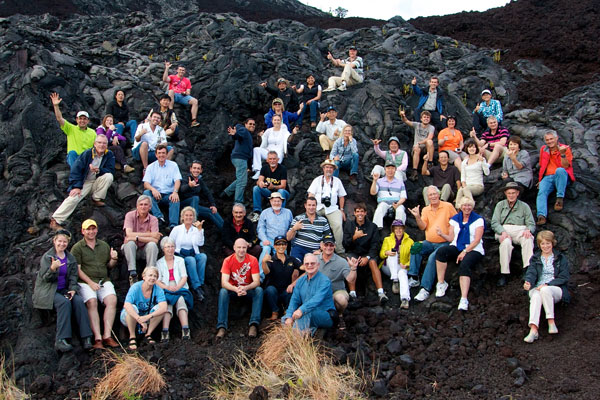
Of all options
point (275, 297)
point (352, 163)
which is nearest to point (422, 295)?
point (275, 297)

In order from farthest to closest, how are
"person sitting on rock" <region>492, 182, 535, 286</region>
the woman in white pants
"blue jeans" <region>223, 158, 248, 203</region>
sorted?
"blue jeans" <region>223, 158, 248, 203</region> → "person sitting on rock" <region>492, 182, 535, 286</region> → the woman in white pants

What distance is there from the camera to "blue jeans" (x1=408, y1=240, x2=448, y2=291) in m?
10.5

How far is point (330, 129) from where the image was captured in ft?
48.4

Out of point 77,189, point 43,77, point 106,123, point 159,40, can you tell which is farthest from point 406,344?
point 159,40

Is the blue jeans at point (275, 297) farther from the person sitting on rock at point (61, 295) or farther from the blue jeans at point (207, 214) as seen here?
the person sitting on rock at point (61, 295)

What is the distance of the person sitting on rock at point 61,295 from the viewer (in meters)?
8.84

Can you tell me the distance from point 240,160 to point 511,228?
22.7ft

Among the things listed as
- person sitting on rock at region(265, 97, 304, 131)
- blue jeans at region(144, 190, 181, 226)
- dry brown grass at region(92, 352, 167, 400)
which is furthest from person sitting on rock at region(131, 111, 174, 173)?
dry brown grass at region(92, 352, 167, 400)

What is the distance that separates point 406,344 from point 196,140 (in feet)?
32.2

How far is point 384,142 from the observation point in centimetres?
1595

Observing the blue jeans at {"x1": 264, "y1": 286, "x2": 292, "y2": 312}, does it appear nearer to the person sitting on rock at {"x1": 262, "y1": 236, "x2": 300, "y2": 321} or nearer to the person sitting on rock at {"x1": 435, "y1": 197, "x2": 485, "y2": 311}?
the person sitting on rock at {"x1": 262, "y1": 236, "x2": 300, "y2": 321}

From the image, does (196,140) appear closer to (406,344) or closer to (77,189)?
(77,189)

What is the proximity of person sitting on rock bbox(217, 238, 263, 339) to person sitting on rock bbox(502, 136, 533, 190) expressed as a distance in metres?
6.80

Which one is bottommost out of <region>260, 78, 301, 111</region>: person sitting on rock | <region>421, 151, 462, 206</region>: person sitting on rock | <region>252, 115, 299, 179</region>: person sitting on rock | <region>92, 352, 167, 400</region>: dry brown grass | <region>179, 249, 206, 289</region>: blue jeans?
<region>92, 352, 167, 400</region>: dry brown grass
